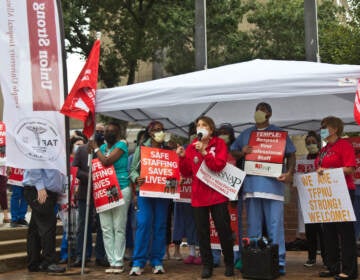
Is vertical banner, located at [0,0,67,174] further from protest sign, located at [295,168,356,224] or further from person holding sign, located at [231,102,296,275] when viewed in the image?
protest sign, located at [295,168,356,224]

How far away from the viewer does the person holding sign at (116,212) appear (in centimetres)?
766

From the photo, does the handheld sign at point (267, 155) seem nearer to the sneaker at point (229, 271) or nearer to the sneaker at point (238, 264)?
the sneaker at point (229, 271)

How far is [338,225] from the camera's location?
687 cm

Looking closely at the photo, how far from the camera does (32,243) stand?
25.8ft

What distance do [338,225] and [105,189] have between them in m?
2.94

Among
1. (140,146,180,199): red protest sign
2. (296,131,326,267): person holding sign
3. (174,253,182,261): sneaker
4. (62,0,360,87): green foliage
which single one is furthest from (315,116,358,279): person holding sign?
(62,0,360,87): green foliage

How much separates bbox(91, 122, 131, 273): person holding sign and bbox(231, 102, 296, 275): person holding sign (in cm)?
159

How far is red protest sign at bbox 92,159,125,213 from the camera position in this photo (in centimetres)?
756

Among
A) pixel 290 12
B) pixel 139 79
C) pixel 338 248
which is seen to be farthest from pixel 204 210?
pixel 139 79

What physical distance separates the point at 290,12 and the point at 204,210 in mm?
21003

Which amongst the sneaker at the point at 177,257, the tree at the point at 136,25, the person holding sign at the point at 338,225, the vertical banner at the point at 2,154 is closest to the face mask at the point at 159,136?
the person holding sign at the point at 338,225

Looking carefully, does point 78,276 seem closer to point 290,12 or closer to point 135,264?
point 135,264

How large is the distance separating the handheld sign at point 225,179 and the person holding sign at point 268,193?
0.70ft

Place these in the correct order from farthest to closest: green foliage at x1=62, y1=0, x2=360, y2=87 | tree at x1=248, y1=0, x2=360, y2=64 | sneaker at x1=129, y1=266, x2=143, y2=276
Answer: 1. tree at x1=248, y1=0, x2=360, y2=64
2. green foliage at x1=62, y1=0, x2=360, y2=87
3. sneaker at x1=129, y1=266, x2=143, y2=276
